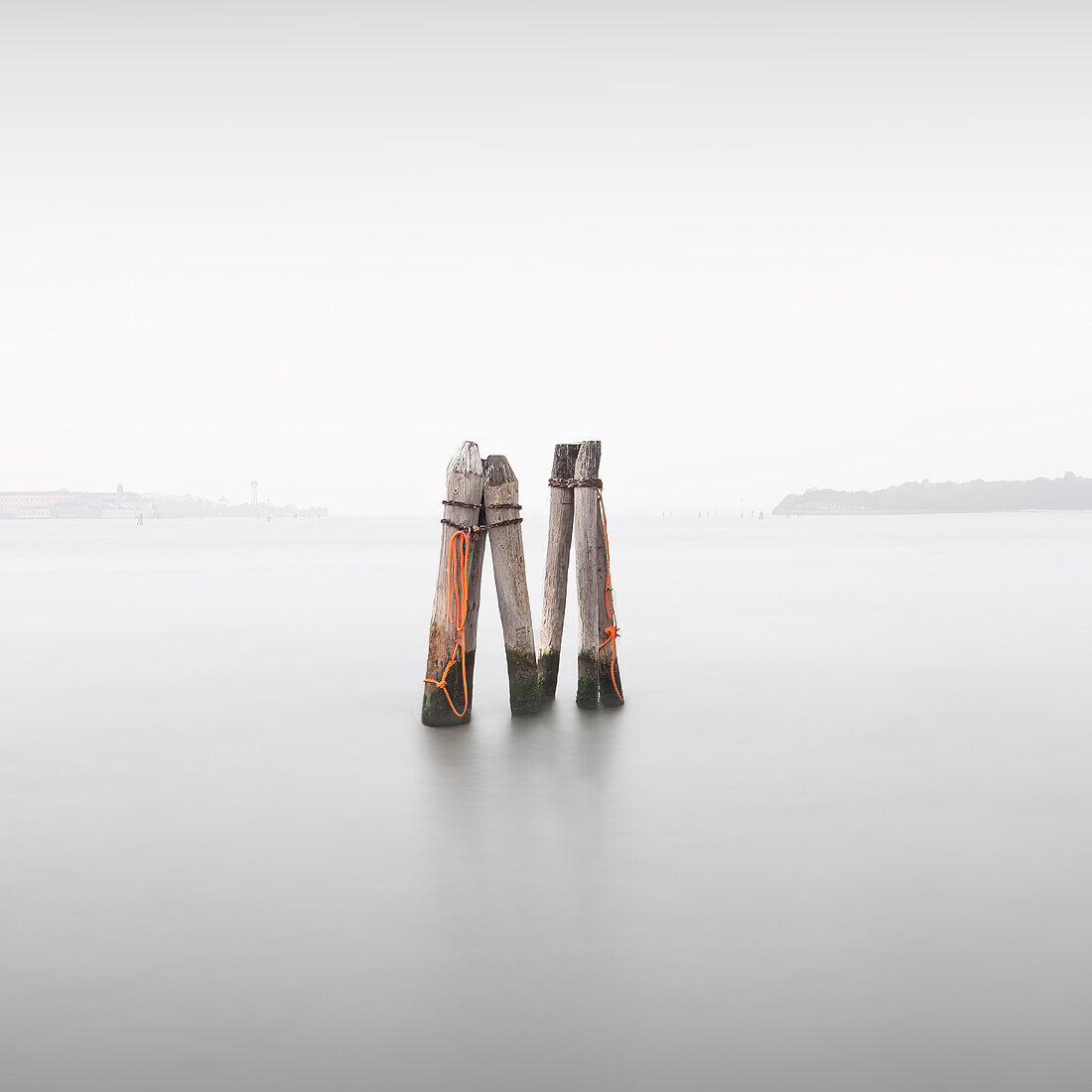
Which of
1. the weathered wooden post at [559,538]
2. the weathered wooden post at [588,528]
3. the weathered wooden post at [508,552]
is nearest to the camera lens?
the weathered wooden post at [508,552]

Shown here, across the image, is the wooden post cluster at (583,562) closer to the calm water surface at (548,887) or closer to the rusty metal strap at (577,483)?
the rusty metal strap at (577,483)

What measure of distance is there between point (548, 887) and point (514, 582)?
3422 mm

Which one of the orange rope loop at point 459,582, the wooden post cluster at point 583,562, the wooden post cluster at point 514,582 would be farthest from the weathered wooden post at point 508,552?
the wooden post cluster at point 583,562

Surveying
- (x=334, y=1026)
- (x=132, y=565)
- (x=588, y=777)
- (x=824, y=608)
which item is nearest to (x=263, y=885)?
(x=334, y=1026)

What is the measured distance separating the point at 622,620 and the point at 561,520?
10572 mm

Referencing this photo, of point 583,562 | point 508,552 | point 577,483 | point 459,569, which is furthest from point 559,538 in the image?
point 459,569

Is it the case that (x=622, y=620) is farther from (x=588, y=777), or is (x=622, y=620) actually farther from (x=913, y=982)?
(x=913, y=982)

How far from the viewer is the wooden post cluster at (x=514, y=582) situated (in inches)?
303

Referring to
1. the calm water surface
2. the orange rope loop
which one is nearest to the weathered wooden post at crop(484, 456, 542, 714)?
the orange rope loop

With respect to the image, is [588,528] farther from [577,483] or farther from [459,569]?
[459,569]

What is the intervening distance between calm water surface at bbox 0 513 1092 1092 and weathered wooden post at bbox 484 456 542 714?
0.80m

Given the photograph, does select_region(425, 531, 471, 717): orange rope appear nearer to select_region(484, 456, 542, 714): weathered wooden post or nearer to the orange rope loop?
the orange rope loop

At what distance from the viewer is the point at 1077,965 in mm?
3861

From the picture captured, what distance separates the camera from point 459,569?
759cm
